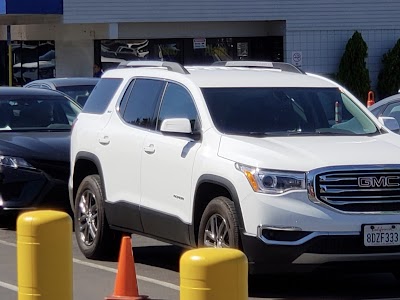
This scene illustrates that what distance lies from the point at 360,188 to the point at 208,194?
1328 mm

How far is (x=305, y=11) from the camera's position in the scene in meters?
32.2

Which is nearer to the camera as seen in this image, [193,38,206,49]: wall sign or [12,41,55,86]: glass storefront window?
[193,38,206,49]: wall sign

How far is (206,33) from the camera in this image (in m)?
32.6

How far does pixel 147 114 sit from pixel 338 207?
8.04 feet

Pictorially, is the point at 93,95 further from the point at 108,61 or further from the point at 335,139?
the point at 108,61

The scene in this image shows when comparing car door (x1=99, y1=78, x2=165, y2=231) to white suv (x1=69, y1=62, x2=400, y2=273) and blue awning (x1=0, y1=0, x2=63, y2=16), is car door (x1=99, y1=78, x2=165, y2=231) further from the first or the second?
blue awning (x1=0, y1=0, x2=63, y2=16)

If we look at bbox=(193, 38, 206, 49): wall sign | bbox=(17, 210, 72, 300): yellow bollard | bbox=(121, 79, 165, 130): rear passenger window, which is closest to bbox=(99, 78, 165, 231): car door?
bbox=(121, 79, 165, 130): rear passenger window

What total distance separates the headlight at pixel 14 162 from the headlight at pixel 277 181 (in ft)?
16.0

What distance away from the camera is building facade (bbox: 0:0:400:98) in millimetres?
31250

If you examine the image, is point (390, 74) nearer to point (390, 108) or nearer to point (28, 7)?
point (28, 7)

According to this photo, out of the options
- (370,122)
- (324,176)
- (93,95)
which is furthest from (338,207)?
(93,95)

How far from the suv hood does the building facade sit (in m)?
22.2

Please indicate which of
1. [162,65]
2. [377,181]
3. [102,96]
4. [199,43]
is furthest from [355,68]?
[377,181]

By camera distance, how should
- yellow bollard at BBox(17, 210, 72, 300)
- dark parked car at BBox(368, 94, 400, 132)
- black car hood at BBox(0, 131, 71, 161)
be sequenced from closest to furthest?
1. yellow bollard at BBox(17, 210, 72, 300)
2. black car hood at BBox(0, 131, 71, 161)
3. dark parked car at BBox(368, 94, 400, 132)
